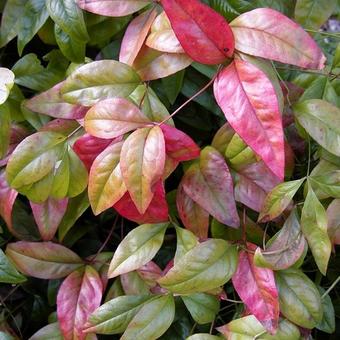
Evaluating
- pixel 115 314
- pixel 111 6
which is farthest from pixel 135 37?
pixel 115 314

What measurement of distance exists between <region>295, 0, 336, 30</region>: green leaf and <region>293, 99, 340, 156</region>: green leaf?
0.22 m

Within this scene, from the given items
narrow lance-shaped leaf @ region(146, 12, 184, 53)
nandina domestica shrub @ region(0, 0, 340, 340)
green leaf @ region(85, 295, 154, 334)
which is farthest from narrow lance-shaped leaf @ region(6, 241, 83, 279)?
narrow lance-shaped leaf @ region(146, 12, 184, 53)

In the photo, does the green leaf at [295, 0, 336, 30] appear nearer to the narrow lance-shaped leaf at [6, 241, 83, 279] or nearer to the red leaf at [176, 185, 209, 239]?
the red leaf at [176, 185, 209, 239]

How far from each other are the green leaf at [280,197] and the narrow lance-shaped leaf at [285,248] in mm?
35

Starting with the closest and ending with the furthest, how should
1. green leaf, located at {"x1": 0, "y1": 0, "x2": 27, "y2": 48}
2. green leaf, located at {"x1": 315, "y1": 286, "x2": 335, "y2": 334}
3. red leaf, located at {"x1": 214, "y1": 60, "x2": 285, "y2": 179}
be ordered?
red leaf, located at {"x1": 214, "y1": 60, "x2": 285, "y2": 179} < green leaf, located at {"x1": 315, "y1": 286, "x2": 335, "y2": 334} < green leaf, located at {"x1": 0, "y1": 0, "x2": 27, "y2": 48}

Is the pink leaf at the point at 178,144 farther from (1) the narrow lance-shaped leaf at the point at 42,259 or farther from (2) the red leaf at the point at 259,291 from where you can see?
(1) the narrow lance-shaped leaf at the point at 42,259

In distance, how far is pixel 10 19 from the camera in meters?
0.89

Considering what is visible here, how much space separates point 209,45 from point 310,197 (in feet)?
0.72

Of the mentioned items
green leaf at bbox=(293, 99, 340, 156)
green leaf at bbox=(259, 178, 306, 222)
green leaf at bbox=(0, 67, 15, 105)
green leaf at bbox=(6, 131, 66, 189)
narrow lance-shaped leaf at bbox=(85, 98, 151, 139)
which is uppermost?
green leaf at bbox=(0, 67, 15, 105)

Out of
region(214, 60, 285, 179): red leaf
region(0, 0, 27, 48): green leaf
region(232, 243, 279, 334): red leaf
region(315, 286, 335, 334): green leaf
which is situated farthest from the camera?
region(0, 0, 27, 48): green leaf

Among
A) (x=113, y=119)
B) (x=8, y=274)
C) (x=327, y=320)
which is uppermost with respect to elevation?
(x=113, y=119)

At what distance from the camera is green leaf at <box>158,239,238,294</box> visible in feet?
2.15

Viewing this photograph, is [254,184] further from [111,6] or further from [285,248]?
[111,6]

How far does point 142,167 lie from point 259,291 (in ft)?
0.72
